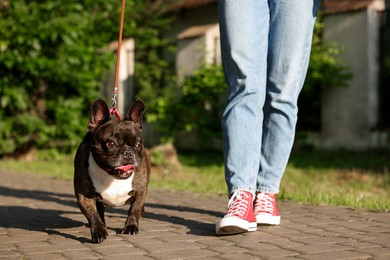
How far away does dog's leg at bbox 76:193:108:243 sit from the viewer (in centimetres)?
394

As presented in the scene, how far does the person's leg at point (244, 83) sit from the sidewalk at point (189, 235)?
0.42 m

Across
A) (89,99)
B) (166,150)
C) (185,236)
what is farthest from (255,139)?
(89,99)

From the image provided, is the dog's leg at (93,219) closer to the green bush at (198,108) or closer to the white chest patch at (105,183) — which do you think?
the white chest patch at (105,183)

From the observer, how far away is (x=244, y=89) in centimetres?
423

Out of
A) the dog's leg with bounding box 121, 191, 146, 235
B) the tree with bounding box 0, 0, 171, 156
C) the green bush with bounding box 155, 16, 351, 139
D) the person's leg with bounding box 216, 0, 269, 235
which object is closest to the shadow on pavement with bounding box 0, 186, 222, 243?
the dog's leg with bounding box 121, 191, 146, 235

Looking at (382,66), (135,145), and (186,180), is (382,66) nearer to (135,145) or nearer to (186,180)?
(186,180)

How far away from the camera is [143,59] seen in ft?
55.2

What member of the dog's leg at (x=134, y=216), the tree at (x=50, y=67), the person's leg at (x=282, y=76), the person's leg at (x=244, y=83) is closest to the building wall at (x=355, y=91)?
the tree at (x=50, y=67)

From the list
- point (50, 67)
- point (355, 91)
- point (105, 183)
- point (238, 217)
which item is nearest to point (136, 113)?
point (105, 183)

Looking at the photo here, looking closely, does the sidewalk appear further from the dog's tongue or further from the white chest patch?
the dog's tongue

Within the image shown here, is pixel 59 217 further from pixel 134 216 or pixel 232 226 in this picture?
pixel 232 226

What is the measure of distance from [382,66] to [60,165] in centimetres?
595

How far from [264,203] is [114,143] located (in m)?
1.06

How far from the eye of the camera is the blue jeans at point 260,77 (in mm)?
4203
